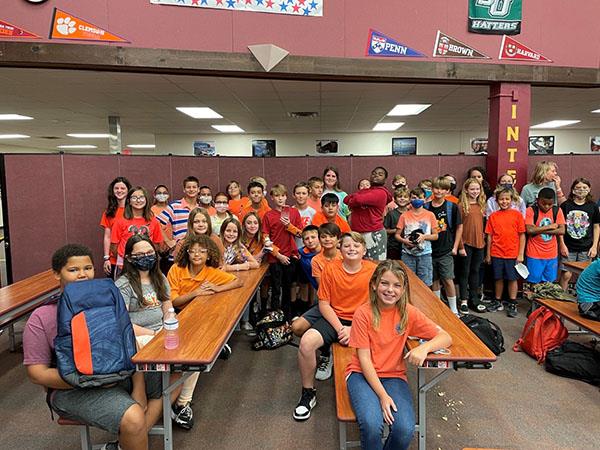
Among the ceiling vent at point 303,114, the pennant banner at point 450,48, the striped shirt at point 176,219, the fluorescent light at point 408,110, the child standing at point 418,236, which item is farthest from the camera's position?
the ceiling vent at point 303,114

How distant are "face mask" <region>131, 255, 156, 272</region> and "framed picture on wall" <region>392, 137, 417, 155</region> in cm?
1164

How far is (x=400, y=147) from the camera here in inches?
531

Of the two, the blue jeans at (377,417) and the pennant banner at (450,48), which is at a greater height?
the pennant banner at (450,48)

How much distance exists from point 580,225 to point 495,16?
10.5ft

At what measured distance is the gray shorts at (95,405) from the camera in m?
2.14

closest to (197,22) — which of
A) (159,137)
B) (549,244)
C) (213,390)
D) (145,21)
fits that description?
(145,21)

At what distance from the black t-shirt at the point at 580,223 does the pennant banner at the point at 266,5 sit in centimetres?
422

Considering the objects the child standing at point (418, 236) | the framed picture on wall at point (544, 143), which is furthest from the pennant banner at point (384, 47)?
the framed picture on wall at point (544, 143)

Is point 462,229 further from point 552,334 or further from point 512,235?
point 552,334

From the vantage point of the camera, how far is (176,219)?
4910 millimetres

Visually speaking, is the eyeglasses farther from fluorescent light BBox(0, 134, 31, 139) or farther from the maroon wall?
fluorescent light BBox(0, 134, 31, 139)

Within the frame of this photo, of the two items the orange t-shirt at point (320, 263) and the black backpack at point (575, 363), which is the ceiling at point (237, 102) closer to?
the orange t-shirt at point (320, 263)

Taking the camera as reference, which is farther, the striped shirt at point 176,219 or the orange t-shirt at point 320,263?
the striped shirt at point 176,219

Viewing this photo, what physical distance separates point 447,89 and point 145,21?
5.12m
